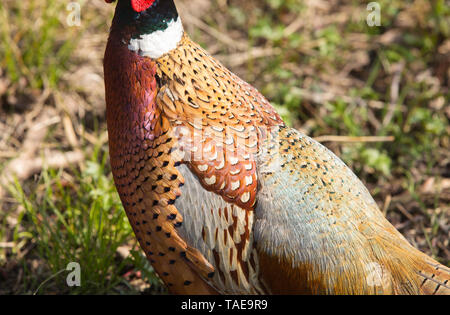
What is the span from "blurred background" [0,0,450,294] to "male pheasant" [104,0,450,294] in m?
0.71

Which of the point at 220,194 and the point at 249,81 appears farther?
the point at 249,81

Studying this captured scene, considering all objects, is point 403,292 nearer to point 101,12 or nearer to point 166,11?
point 166,11

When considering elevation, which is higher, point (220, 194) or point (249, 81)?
point (249, 81)

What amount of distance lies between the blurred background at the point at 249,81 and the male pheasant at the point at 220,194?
714 millimetres

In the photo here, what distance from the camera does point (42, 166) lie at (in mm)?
3600

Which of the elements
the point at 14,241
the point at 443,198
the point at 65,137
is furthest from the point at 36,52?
the point at 443,198

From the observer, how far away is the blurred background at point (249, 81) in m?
3.08

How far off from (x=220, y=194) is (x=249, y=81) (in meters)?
2.24

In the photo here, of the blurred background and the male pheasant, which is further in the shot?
the blurred background

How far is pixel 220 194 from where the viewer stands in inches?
88.5

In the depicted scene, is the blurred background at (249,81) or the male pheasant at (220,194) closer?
the male pheasant at (220,194)

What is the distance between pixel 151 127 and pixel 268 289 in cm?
94

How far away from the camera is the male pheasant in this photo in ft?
7.18

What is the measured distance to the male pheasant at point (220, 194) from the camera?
7.18ft
